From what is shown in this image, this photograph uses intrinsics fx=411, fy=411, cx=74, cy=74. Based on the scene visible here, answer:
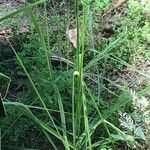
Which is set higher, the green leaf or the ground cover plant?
the ground cover plant

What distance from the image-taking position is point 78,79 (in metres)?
1.82

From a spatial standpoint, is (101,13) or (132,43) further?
(101,13)

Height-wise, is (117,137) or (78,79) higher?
(78,79)

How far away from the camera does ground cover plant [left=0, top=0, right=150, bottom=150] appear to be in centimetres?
201

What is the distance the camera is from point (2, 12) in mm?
3490

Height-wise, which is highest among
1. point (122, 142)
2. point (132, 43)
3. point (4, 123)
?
point (132, 43)

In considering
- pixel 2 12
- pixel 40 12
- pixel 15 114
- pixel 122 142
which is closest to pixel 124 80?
pixel 122 142

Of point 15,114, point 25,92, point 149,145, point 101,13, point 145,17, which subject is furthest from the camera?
point 101,13

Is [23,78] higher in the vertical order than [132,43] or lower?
lower

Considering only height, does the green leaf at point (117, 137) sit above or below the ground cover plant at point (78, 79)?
below

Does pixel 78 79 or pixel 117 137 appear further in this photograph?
pixel 117 137

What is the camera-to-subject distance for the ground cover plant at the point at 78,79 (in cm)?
201

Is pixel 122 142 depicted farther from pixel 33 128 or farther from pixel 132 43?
pixel 132 43

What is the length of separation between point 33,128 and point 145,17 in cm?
128
